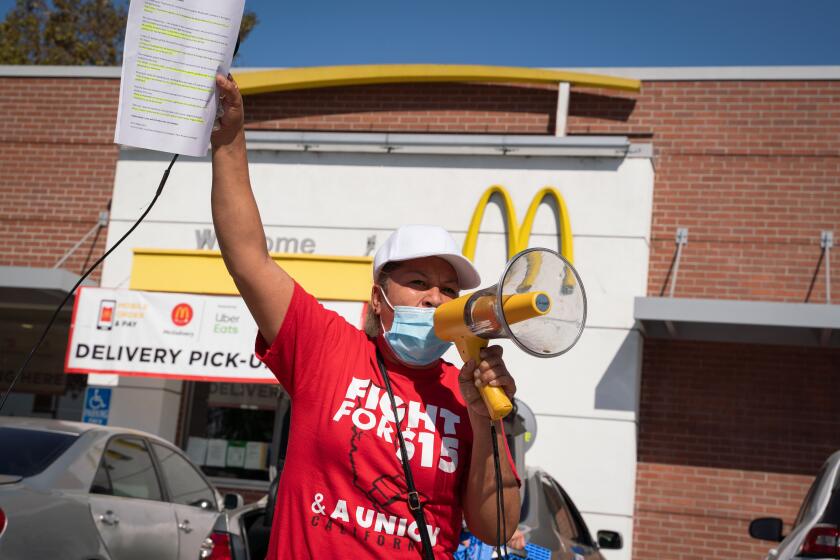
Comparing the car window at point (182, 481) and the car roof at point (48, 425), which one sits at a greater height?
the car roof at point (48, 425)

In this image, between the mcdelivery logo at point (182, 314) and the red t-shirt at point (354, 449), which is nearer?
the red t-shirt at point (354, 449)

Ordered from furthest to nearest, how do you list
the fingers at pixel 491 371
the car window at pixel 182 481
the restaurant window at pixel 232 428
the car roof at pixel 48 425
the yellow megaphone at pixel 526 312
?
the restaurant window at pixel 232 428 → the car window at pixel 182 481 → the car roof at pixel 48 425 → the fingers at pixel 491 371 → the yellow megaphone at pixel 526 312

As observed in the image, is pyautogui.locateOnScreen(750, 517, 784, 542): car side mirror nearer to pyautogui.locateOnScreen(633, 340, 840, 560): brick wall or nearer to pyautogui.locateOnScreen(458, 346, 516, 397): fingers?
pyautogui.locateOnScreen(458, 346, 516, 397): fingers

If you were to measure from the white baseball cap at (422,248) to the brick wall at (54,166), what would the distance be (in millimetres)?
11371

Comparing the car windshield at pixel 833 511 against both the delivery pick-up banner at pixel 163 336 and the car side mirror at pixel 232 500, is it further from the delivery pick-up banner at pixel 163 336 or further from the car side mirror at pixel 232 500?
the delivery pick-up banner at pixel 163 336

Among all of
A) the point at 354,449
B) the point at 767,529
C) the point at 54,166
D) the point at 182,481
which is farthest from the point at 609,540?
the point at 54,166

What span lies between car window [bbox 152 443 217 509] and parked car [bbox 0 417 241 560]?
0.4 inches

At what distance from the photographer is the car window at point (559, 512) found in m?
6.62

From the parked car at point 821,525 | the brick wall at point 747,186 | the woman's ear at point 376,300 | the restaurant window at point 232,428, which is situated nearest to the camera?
the woman's ear at point 376,300

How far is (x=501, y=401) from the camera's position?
98.8 inches

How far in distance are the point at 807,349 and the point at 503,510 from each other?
9980 millimetres

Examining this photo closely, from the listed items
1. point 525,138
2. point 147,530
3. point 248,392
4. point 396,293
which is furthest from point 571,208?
point 396,293

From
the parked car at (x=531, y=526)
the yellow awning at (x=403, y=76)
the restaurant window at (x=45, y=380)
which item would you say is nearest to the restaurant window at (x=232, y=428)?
the restaurant window at (x=45, y=380)

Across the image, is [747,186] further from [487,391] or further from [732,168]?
[487,391]
